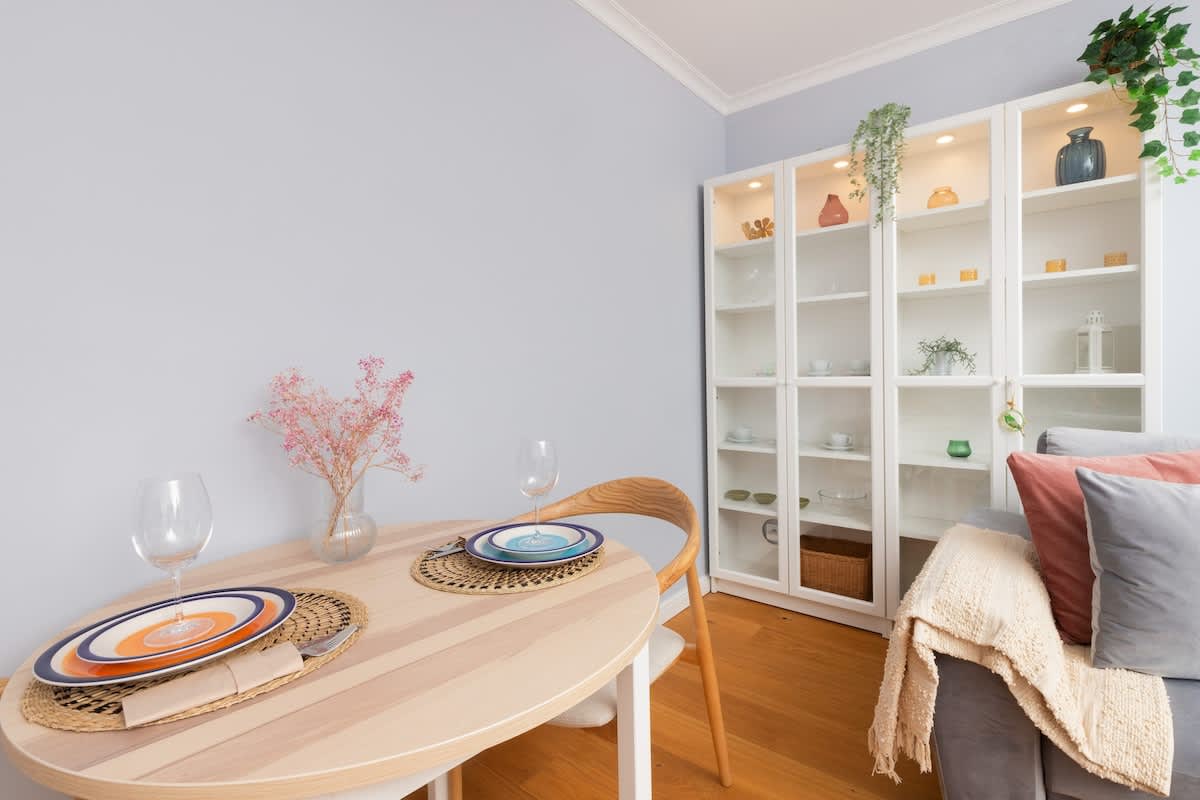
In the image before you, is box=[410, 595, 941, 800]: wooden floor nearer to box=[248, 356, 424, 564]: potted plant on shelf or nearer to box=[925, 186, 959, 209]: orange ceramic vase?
box=[248, 356, 424, 564]: potted plant on shelf

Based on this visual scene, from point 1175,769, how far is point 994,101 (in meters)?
2.43

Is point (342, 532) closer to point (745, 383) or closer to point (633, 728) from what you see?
point (633, 728)

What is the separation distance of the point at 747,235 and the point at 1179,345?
1678 millimetres

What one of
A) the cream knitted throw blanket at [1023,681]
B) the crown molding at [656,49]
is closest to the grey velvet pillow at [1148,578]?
the cream knitted throw blanket at [1023,681]

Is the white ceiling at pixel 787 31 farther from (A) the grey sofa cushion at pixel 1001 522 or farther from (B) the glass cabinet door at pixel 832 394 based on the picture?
(A) the grey sofa cushion at pixel 1001 522

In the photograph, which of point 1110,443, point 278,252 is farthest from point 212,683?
point 1110,443

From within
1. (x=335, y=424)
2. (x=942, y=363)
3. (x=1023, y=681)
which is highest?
(x=942, y=363)

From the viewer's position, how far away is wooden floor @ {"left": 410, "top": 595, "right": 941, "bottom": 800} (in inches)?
60.4

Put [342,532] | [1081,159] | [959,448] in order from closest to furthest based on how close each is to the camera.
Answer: [342,532], [1081,159], [959,448]

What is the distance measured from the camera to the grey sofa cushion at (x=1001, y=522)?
1699 millimetres

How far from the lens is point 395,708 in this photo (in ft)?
2.00

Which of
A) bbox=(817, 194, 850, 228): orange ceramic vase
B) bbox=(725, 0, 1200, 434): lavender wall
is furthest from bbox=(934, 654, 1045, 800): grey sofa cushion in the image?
bbox=(817, 194, 850, 228): orange ceramic vase

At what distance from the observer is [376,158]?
1493mm

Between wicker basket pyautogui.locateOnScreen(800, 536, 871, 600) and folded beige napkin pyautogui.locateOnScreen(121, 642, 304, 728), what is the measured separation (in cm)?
230
